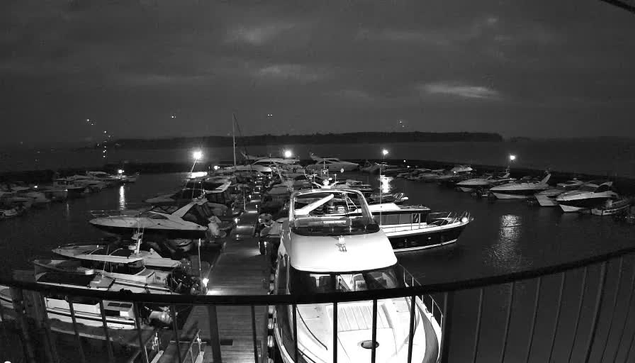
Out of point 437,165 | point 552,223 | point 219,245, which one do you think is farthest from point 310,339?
point 437,165

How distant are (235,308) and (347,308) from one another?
13.4 feet

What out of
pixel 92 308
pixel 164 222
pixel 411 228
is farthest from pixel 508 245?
Result: pixel 92 308

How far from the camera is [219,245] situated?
735 inches

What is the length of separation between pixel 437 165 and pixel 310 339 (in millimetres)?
64569

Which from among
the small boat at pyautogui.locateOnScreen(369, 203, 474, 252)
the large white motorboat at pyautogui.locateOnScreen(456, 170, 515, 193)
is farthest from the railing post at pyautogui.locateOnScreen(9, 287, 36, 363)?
the large white motorboat at pyautogui.locateOnScreen(456, 170, 515, 193)

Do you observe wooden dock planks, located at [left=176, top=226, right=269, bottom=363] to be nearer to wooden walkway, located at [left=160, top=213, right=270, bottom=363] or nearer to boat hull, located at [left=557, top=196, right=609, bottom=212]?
wooden walkway, located at [left=160, top=213, right=270, bottom=363]

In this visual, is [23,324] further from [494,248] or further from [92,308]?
[494,248]

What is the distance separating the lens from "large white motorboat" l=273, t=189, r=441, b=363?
4.83 m

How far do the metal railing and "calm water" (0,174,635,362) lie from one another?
75mm

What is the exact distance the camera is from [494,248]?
20281mm

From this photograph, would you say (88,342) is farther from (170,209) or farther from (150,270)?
(170,209)

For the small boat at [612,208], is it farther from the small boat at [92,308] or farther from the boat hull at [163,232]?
the small boat at [92,308]

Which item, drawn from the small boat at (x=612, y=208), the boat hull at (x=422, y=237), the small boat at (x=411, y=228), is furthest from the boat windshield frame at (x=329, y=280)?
the small boat at (x=612, y=208)

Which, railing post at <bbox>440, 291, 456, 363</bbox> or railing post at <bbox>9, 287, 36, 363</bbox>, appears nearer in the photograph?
railing post at <bbox>440, 291, 456, 363</bbox>
